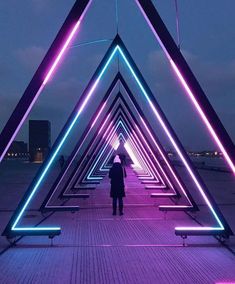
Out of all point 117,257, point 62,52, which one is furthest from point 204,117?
point 117,257

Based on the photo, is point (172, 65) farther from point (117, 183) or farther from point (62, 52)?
point (117, 183)

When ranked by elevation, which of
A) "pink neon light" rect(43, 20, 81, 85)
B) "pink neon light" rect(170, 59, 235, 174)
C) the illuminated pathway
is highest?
"pink neon light" rect(43, 20, 81, 85)

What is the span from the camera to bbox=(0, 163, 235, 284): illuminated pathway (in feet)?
22.8

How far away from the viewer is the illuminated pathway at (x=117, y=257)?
22.8 feet

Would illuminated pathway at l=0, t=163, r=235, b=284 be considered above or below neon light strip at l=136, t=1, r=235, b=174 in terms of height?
below

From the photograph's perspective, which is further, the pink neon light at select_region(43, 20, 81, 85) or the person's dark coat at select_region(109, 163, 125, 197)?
the person's dark coat at select_region(109, 163, 125, 197)

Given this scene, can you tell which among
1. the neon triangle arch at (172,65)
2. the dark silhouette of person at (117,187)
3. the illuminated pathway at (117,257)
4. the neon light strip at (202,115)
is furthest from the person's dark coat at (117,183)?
the neon light strip at (202,115)

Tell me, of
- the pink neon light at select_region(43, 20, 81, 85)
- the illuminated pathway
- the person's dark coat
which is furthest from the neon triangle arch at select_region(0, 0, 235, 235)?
the person's dark coat

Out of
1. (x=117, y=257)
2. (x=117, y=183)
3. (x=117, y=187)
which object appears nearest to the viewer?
(x=117, y=257)

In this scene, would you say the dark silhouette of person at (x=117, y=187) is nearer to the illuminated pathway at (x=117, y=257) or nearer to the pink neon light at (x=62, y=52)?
the illuminated pathway at (x=117, y=257)

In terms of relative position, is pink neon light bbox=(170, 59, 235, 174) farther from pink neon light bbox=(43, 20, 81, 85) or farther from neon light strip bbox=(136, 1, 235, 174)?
pink neon light bbox=(43, 20, 81, 85)

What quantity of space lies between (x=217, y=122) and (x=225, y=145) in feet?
1.35

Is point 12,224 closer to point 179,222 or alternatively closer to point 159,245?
point 159,245

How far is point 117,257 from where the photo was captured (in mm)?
8211
